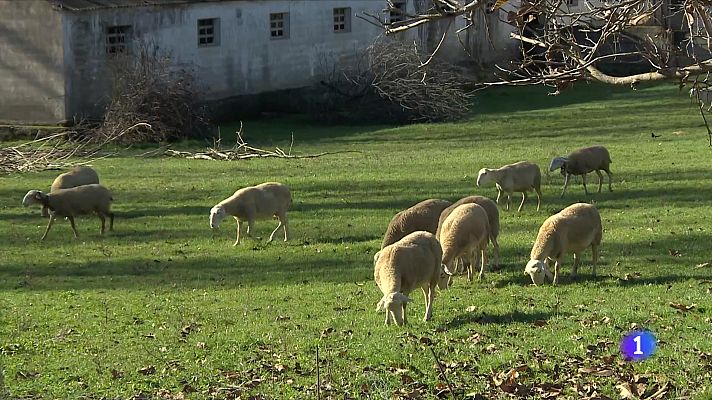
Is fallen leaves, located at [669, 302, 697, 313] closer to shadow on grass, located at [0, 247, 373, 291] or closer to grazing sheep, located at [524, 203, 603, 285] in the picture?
grazing sheep, located at [524, 203, 603, 285]

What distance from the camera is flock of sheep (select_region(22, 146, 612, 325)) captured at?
12.5 m

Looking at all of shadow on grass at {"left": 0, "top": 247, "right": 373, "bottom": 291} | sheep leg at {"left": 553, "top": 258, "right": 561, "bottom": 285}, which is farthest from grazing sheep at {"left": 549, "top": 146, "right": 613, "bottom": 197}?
sheep leg at {"left": 553, "top": 258, "right": 561, "bottom": 285}

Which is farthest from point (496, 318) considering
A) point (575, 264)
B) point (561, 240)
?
point (575, 264)

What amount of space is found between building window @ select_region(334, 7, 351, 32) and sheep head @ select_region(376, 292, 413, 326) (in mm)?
33347

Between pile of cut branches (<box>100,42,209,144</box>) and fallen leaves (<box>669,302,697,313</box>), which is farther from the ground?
pile of cut branches (<box>100,42,209,144</box>)

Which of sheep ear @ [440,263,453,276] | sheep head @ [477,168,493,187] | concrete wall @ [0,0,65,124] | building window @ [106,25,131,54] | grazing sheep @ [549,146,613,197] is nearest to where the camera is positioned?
sheep ear @ [440,263,453,276]

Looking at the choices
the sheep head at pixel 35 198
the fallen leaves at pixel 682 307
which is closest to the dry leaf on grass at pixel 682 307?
the fallen leaves at pixel 682 307

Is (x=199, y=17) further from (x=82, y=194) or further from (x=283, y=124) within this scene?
(x=82, y=194)

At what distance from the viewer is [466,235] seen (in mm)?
14469

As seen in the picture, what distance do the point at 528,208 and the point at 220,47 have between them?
21059mm

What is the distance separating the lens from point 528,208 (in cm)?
2098

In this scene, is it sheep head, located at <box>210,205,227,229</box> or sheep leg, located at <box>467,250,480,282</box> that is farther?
sheep head, located at <box>210,205,227,229</box>

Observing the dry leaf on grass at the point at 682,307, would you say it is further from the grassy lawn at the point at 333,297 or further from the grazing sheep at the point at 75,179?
the grazing sheep at the point at 75,179

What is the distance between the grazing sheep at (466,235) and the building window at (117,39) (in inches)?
924
